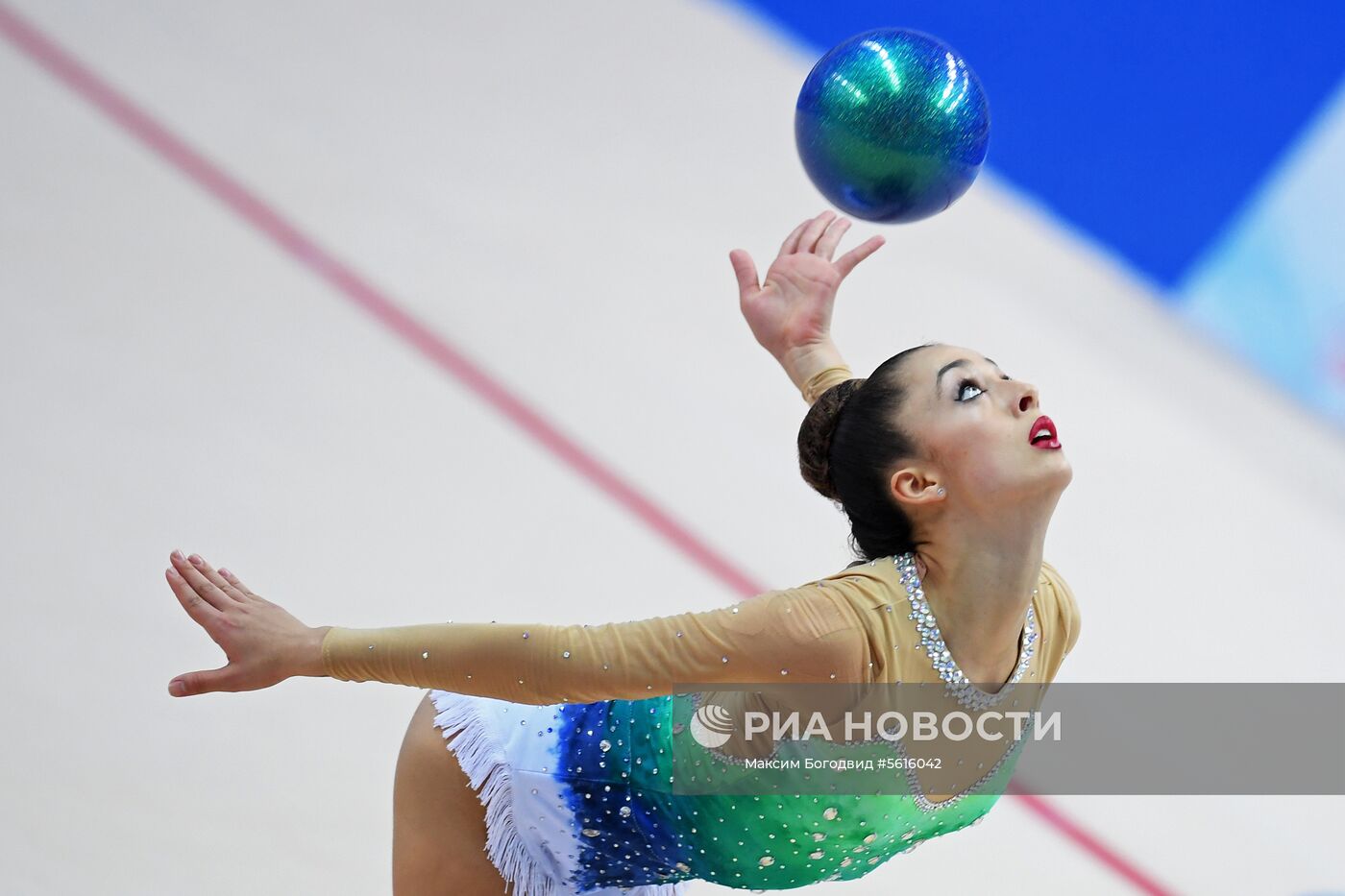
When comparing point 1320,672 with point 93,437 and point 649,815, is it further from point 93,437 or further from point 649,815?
point 93,437

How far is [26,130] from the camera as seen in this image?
4.12 meters

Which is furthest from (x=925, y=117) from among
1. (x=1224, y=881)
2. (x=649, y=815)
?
(x=1224, y=881)

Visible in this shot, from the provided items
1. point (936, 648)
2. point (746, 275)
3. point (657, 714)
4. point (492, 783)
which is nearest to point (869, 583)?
point (936, 648)

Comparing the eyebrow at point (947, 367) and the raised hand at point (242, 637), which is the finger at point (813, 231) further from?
the raised hand at point (242, 637)

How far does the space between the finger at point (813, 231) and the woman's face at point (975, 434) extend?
1.55ft

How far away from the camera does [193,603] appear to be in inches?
65.1

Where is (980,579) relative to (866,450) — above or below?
below

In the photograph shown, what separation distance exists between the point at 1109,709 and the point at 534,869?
1.51 m

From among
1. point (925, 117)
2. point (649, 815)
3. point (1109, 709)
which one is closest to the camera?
point (649, 815)

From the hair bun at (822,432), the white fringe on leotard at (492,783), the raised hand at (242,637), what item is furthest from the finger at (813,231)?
the raised hand at (242,637)

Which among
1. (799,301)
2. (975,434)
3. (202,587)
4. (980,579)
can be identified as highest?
(799,301)

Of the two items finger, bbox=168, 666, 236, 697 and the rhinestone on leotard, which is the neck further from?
finger, bbox=168, 666, 236, 697

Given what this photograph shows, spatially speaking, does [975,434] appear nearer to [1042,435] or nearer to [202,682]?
[1042,435]

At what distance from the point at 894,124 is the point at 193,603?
3.30ft
